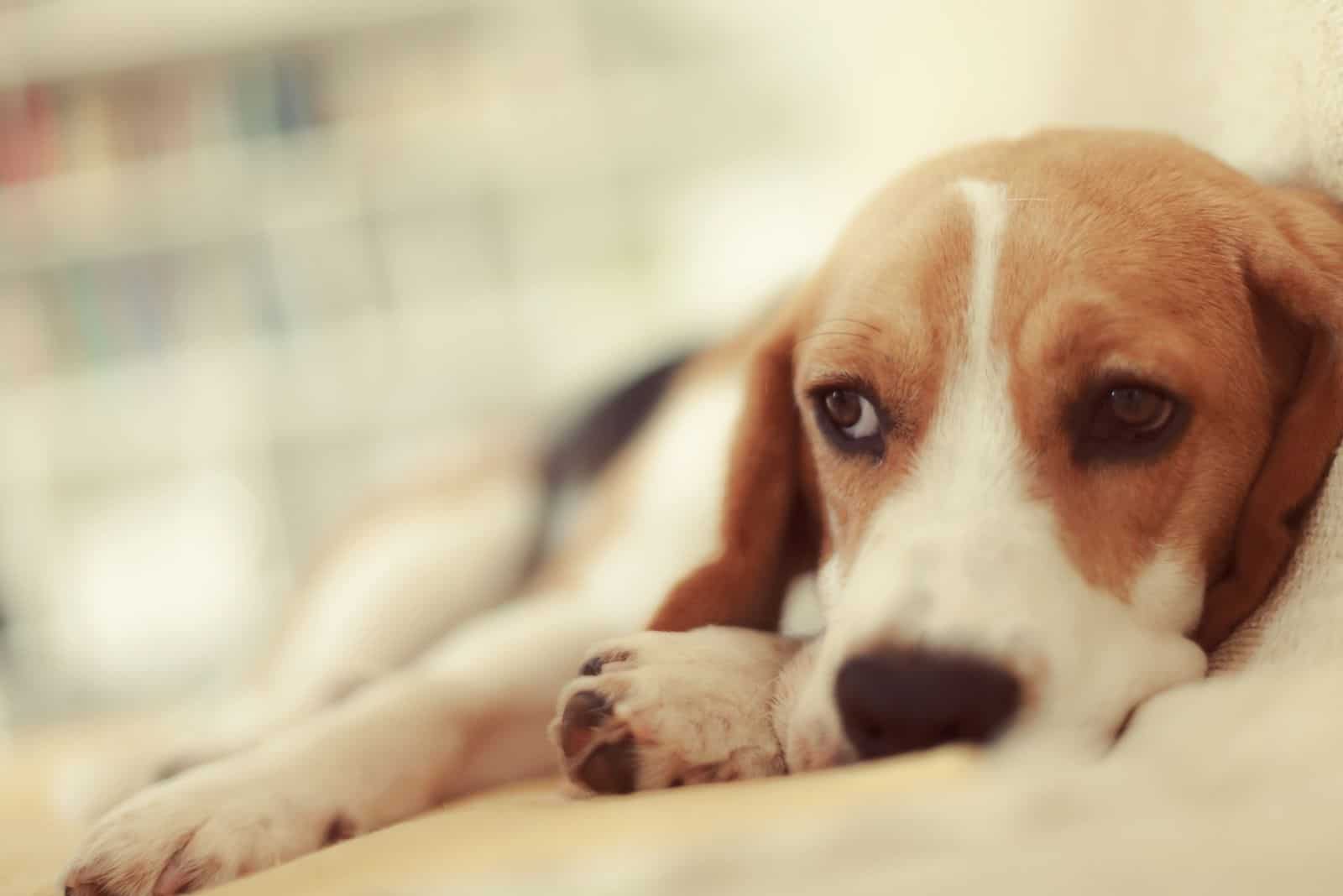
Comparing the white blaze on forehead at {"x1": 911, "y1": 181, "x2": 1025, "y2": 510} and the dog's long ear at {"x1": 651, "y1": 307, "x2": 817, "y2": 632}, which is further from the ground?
the white blaze on forehead at {"x1": 911, "y1": 181, "x2": 1025, "y2": 510}

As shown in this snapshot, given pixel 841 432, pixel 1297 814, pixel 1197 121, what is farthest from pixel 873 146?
pixel 1297 814

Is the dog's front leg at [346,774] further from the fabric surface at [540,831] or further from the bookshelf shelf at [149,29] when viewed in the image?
the bookshelf shelf at [149,29]

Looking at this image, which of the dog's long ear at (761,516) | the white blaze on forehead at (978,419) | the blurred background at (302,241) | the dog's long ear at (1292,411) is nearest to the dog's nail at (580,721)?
the dog's long ear at (761,516)

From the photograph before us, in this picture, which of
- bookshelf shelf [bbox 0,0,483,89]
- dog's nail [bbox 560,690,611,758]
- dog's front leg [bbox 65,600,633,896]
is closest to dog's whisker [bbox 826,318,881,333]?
dog's nail [bbox 560,690,611,758]

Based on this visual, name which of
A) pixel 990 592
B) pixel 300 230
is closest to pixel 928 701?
pixel 990 592

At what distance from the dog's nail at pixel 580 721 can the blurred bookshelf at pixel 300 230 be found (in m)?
4.30

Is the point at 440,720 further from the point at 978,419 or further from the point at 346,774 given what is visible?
the point at 978,419

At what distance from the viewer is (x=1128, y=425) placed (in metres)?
1.25

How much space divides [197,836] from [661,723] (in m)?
0.51

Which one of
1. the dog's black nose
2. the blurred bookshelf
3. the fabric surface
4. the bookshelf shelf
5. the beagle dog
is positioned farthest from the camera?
the blurred bookshelf

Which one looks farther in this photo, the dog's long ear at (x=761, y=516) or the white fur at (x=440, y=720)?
the dog's long ear at (x=761, y=516)

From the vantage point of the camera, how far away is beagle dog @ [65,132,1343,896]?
42.6 inches

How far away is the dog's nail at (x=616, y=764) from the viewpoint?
3.67ft

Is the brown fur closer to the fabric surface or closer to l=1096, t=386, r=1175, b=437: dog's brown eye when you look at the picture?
l=1096, t=386, r=1175, b=437: dog's brown eye
